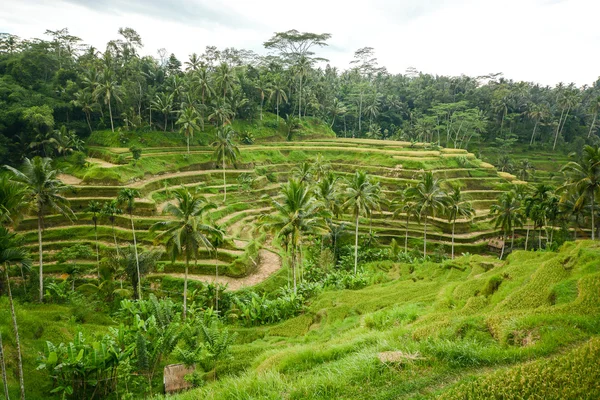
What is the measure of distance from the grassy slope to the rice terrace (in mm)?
55

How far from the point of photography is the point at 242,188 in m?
43.8

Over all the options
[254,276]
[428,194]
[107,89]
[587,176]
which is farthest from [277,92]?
[587,176]

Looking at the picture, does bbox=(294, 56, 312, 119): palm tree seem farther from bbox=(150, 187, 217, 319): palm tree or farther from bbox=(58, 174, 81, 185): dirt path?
bbox=(150, 187, 217, 319): palm tree

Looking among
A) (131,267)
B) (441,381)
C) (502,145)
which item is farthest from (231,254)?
(502,145)

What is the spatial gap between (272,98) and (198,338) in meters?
60.6

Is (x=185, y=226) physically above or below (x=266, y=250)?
above

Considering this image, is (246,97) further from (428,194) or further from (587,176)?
(587,176)

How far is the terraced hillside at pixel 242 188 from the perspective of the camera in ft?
96.3

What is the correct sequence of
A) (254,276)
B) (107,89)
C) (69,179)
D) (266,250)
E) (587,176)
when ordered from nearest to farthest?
(254,276) < (587,176) < (266,250) < (69,179) < (107,89)

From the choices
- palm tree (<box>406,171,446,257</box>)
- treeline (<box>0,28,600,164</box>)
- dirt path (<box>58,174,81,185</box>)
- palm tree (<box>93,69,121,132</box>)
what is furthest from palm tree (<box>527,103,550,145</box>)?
dirt path (<box>58,174,81,185</box>)

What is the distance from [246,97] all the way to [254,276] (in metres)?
48.1

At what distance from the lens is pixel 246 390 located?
7.80 m

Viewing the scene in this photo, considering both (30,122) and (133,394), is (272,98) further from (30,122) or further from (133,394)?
(133,394)

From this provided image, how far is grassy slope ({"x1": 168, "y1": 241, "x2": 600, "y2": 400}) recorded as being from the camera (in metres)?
6.14
